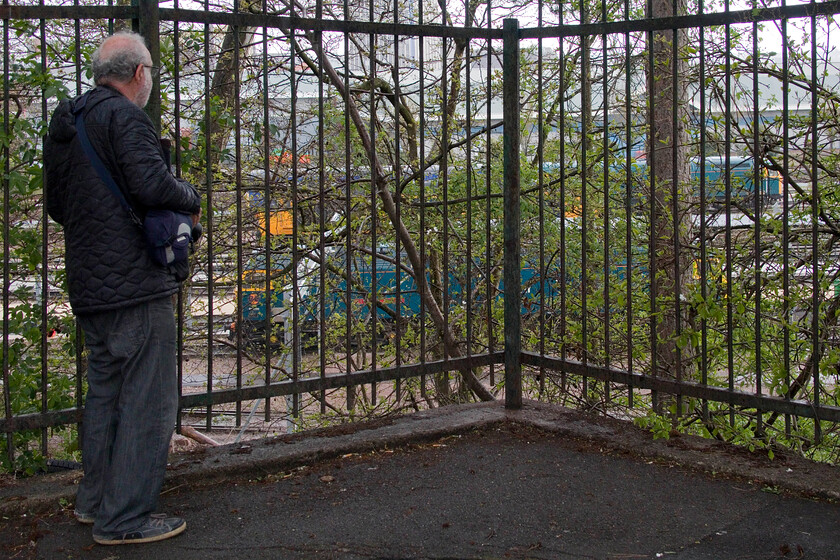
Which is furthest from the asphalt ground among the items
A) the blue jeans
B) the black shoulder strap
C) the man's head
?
the man's head

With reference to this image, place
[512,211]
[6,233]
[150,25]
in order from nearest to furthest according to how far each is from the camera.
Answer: [6,233], [150,25], [512,211]

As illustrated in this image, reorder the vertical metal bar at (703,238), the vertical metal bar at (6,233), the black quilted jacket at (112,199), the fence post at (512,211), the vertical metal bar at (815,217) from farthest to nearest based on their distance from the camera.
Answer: the fence post at (512,211), the vertical metal bar at (703,238), the vertical metal bar at (815,217), the vertical metal bar at (6,233), the black quilted jacket at (112,199)

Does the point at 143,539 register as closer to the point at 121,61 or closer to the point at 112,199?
the point at 112,199

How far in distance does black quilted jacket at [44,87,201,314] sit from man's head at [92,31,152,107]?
55 millimetres

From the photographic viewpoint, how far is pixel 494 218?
761 cm

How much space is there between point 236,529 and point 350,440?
3.44ft

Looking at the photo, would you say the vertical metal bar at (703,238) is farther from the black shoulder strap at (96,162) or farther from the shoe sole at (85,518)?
the shoe sole at (85,518)

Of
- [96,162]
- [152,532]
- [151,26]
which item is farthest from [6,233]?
[152,532]

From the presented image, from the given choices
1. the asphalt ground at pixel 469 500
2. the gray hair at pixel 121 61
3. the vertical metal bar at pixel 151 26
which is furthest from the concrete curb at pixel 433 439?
the gray hair at pixel 121 61

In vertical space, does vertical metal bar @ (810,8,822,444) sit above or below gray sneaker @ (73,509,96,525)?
above

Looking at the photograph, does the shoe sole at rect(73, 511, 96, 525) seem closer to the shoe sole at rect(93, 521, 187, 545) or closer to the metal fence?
the shoe sole at rect(93, 521, 187, 545)

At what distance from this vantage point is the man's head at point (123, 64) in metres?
3.11

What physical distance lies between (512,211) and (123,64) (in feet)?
7.67

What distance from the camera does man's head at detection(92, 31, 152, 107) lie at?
3.11 metres
